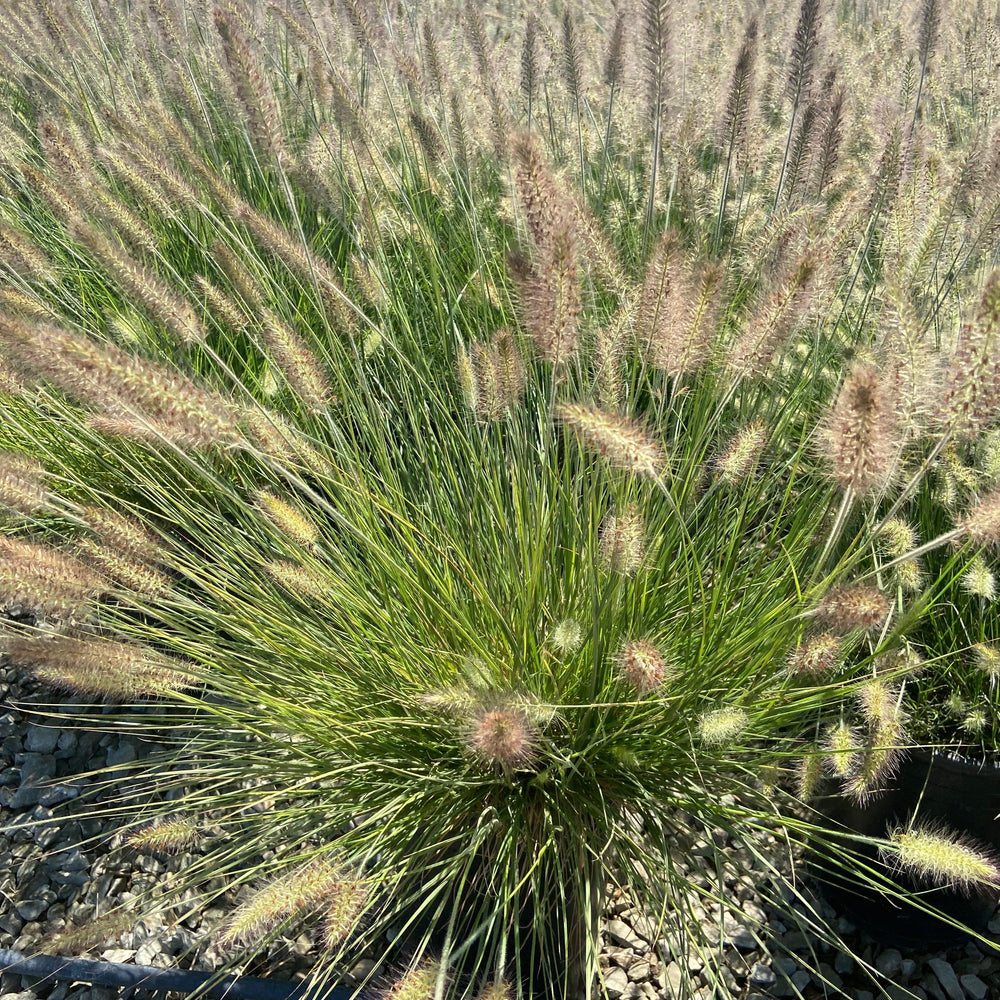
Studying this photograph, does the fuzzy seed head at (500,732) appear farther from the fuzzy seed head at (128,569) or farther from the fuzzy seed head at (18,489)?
the fuzzy seed head at (18,489)

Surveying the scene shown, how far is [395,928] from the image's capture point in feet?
7.34

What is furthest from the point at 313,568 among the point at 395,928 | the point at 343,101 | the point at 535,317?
the point at 343,101

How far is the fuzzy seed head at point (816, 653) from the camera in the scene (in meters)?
1.61

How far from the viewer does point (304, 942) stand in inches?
89.7

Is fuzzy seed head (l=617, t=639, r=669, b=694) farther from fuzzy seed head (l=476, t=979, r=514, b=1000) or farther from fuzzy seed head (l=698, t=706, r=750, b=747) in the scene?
fuzzy seed head (l=476, t=979, r=514, b=1000)

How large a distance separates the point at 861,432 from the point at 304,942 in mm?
1812

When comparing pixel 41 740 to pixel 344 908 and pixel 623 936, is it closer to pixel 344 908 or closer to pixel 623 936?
pixel 344 908

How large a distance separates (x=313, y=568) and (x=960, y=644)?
5.09 feet

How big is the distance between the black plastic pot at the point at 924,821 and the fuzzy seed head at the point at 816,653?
0.57 m

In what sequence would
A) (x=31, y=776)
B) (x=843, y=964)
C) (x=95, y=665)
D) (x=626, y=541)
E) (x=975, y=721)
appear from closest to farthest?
(x=626, y=541) → (x=95, y=665) → (x=975, y=721) → (x=843, y=964) → (x=31, y=776)

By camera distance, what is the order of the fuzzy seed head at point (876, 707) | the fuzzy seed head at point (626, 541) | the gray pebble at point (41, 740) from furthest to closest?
the gray pebble at point (41, 740) → the fuzzy seed head at point (876, 707) → the fuzzy seed head at point (626, 541)

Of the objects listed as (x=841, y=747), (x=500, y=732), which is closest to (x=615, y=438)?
(x=500, y=732)

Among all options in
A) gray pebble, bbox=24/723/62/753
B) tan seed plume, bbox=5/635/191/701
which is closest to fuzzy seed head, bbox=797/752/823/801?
tan seed plume, bbox=5/635/191/701

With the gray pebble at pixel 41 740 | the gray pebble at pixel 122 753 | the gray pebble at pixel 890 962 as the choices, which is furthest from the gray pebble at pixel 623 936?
the gray pebble at pixel 41 740
